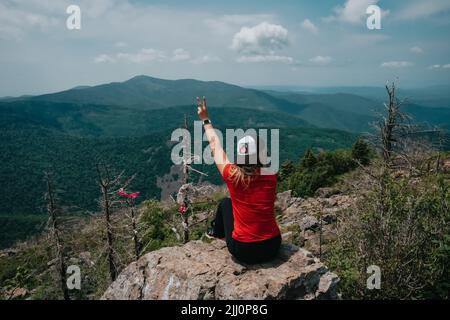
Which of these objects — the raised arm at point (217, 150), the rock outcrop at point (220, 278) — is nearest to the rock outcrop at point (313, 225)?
the rock outcrop at point (220, 278)

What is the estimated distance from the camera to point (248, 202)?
16.3 feet

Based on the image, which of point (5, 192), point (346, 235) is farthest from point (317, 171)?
point (5, 192)

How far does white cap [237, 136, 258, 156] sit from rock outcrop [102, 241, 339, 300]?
6.36ft

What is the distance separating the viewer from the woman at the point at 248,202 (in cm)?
465

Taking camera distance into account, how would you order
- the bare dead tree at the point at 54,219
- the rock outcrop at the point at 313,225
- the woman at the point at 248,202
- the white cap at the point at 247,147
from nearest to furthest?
the white cap at the point at 247,147 → the woman at the point at 248,202 → the rock outcrop at the point at 313,225 → the bare dead tree at the point at 54,219

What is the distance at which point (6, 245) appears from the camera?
9844 centimetres

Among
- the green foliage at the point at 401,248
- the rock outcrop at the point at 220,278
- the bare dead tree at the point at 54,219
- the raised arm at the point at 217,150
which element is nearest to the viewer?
the raised arm at the point at 217,150

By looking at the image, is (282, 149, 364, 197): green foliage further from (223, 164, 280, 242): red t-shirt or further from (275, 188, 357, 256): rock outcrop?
(223, 164, 280, 242): red t-shirt

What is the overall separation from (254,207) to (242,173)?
25.0 inches

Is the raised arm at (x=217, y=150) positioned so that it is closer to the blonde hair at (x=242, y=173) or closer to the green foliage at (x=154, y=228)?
the blonde hair at (x=242, y=173)

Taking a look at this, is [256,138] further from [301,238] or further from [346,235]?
[301,238]

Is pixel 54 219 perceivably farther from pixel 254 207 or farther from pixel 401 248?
pixel 401 248

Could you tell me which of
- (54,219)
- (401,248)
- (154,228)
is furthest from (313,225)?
(154,228)

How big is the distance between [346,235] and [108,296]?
4.62 m
